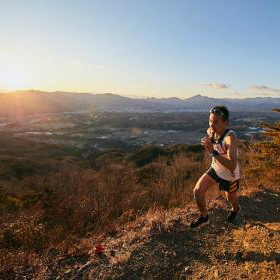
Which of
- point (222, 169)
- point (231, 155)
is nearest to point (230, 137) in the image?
point (231, 155)

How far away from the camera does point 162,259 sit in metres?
4.00

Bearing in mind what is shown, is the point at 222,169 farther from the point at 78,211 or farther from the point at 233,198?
the point at 78,211

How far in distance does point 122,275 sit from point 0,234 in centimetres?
284

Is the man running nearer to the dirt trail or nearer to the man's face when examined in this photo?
the man's face

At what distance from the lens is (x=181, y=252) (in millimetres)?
4191

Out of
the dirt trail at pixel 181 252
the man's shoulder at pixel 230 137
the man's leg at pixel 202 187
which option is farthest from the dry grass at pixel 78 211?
the man's shoulder at pixel 230 137

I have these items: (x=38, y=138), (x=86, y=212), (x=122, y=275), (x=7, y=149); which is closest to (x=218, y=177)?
(x=122, y=275)

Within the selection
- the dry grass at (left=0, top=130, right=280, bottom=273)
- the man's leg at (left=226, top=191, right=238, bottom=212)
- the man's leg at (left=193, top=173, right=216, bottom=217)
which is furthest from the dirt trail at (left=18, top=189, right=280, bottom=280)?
the man's leg at (left=193, top=173, right=216, bottom=217)

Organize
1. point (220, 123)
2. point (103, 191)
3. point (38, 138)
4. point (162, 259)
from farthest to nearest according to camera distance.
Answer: point (38, 138) < point (103, 191) < point (220, 123) < point (162, 259)

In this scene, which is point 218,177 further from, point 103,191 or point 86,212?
point 103,191

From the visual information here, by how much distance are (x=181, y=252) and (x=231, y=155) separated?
4.86 feet

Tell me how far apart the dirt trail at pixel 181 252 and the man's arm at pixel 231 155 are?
1.16 meters

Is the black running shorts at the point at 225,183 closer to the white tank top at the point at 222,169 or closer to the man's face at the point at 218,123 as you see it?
the white tank top at the point at 222,169

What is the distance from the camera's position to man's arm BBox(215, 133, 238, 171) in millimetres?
4137
